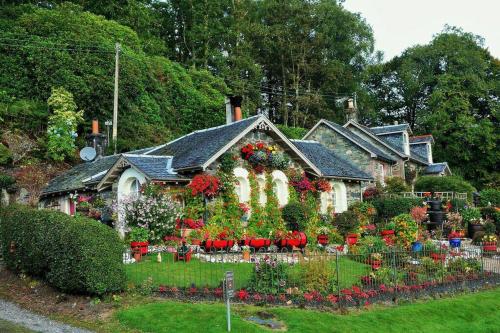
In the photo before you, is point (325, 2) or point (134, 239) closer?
point (134, 239)

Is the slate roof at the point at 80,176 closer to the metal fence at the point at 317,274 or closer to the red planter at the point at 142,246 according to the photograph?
the red planter at the point at 142,246

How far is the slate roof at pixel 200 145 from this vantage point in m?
23.6

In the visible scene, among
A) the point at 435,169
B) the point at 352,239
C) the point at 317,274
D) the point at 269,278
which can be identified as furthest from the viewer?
the point at 435,169

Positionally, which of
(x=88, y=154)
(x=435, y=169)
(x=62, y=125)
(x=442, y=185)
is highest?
(x=62, y=125)

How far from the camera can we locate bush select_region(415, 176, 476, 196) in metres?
40.3

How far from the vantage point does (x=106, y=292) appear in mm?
14484

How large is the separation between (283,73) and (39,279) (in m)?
47.1

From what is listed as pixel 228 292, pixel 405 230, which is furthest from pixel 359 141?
pixel 228 292

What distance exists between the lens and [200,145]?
83.9 feet

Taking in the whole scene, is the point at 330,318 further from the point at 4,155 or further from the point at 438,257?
the point at 4,155

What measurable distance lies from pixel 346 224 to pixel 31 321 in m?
16.5

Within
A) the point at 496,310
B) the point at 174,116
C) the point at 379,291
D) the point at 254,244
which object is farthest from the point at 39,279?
the point at 174,116

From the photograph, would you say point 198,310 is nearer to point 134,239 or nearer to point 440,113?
point 134,239

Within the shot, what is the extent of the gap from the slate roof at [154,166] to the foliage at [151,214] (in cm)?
119
